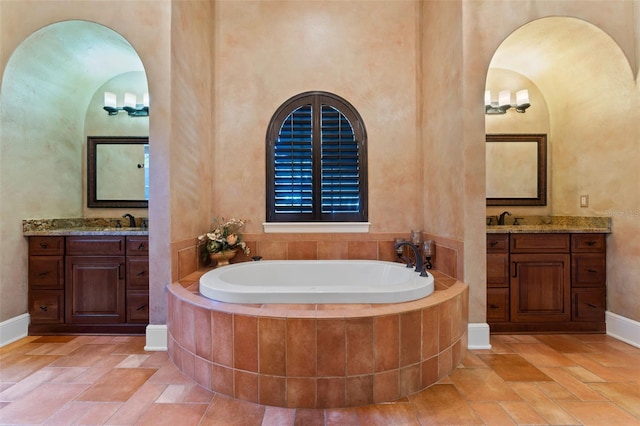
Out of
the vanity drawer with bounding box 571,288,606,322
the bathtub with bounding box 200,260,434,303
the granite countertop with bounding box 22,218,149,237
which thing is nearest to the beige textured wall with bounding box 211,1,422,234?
the bathtub with bounding box 200,260,434,303

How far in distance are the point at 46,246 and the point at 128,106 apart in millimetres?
1459

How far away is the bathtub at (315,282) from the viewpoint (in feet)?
5.52

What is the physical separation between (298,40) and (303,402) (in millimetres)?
2919

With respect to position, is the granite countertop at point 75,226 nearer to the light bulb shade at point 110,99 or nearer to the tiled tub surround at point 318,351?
the light bulb shade at point 110,99

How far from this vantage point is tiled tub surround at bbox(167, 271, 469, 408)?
A: 1521 millimetres

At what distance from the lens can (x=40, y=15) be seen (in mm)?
2266

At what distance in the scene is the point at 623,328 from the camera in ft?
7.60

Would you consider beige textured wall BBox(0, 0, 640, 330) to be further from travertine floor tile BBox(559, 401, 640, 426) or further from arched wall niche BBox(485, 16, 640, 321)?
travertine floor tile BBox(559, 401, 640, 426)

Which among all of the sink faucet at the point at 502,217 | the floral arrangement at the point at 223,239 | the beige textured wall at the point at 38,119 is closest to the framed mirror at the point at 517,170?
the sink faucet at the point at 502,217

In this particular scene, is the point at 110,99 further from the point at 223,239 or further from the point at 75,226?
the point at 223,239

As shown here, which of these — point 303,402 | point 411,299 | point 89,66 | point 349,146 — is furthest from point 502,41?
point 89,66

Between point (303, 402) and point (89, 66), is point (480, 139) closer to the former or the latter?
point (303, 402)

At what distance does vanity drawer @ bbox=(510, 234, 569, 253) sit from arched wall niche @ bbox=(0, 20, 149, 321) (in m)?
3.53

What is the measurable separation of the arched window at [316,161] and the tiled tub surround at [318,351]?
1.28 meters
